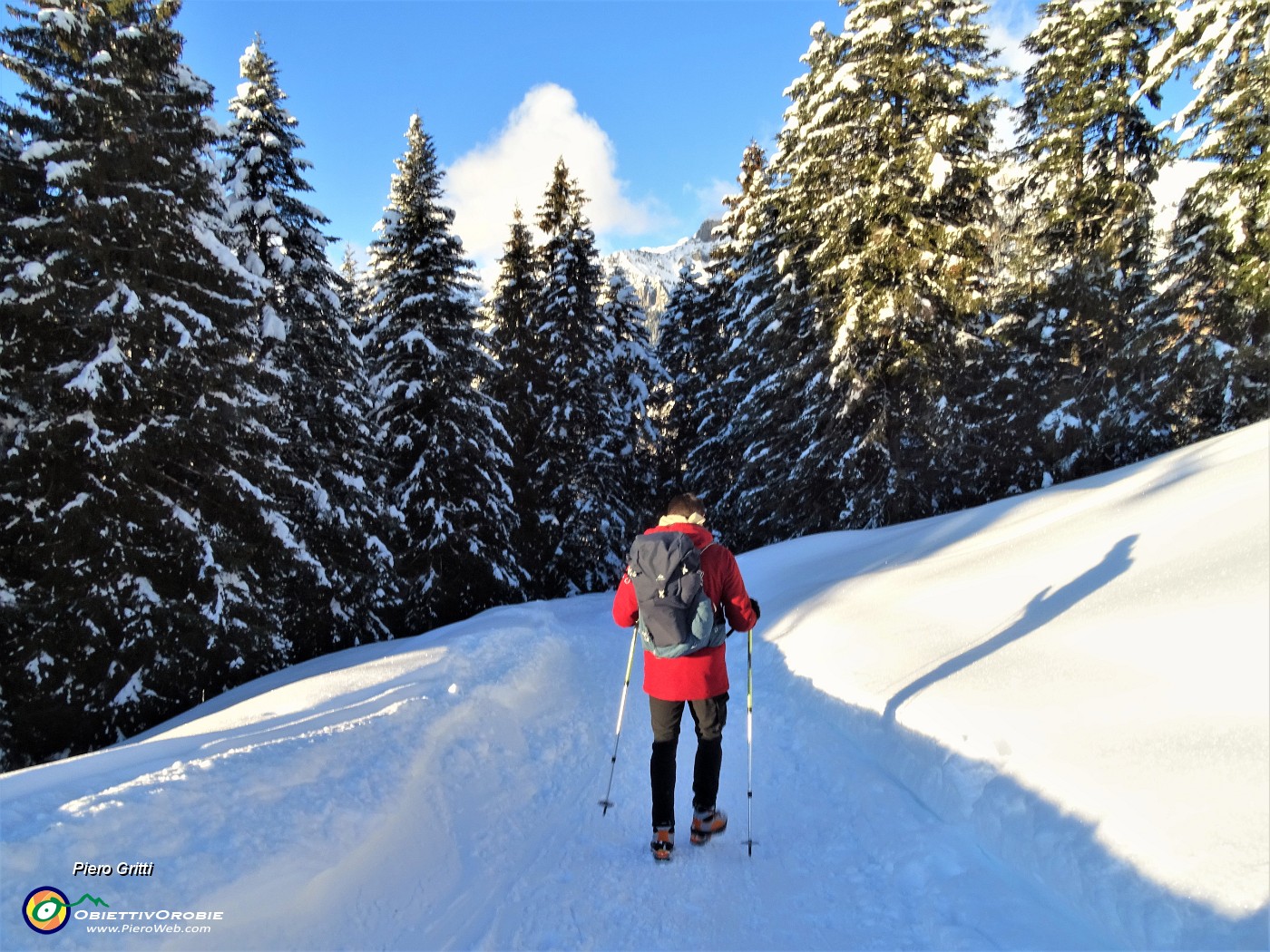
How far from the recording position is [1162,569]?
15.8 ft

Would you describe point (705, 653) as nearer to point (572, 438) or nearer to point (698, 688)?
point (698, 688)

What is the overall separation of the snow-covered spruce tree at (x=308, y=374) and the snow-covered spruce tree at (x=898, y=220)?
11.3m

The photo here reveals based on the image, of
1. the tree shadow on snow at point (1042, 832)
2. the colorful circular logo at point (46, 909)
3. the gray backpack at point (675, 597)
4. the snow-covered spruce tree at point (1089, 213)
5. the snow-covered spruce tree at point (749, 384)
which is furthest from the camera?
the snow-covered spruce tree at point (749, 384)

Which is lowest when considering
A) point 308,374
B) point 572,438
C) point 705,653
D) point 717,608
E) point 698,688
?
point 698,688

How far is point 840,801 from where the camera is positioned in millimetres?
4547

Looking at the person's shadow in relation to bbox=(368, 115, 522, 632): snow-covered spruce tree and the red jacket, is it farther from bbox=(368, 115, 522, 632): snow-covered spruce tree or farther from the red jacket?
bbox=(368, 115, 522, 632): snow-covered spruce tree

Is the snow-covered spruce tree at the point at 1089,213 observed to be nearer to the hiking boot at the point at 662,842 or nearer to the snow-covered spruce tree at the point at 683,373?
the snow-covered spruce tree at the point at 683,373

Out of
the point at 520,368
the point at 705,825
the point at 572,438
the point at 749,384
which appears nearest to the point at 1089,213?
the point at 749,384

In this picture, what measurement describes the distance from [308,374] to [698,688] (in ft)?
44.0

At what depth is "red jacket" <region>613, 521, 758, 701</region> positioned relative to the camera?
3.91m

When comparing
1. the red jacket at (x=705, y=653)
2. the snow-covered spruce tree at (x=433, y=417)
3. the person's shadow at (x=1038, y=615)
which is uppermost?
the snow-covered spruce tree at (x=433, y=417)

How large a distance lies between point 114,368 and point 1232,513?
515 inches

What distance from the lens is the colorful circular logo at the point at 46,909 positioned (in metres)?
2.85

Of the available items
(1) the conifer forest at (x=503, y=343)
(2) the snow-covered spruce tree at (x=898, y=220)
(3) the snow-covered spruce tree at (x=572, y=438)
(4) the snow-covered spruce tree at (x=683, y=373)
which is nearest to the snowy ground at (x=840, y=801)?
(1) the conifer forest at (x=503, y=343)
